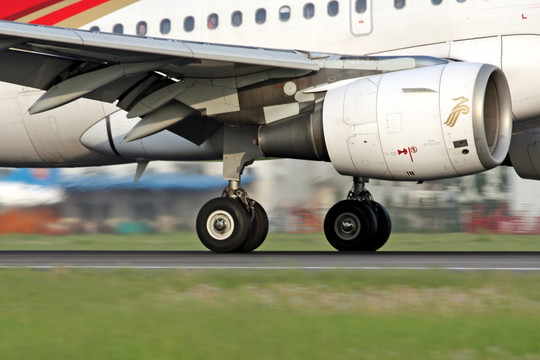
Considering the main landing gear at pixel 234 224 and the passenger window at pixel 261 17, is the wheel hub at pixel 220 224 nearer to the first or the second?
the main landing gear at pixel 234 224

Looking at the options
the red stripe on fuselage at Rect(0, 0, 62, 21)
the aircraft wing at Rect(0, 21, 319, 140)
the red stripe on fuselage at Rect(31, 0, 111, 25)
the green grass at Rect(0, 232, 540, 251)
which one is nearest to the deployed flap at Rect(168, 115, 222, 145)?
the aircraft wing at Rect(0, 21, 319, 140)

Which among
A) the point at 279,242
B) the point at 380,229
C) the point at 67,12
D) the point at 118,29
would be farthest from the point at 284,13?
the point at 279,242

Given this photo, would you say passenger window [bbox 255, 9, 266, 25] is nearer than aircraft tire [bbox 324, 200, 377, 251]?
Yes

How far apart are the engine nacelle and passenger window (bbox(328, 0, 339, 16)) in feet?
6.12

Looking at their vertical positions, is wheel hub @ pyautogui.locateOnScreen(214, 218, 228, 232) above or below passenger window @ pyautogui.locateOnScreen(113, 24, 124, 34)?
below

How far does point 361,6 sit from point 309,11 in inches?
29.1

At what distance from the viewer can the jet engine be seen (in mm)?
10578

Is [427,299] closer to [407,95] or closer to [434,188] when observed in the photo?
[407,95]

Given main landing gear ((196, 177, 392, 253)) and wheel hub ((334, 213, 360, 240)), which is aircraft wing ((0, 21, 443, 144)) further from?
wheel hub ((334, 213, 360, 240))

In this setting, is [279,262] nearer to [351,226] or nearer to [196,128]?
[196,128]

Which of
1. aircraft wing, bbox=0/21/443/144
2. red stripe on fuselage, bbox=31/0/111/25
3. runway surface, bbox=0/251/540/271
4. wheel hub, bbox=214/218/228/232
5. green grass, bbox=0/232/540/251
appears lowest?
green grass, bbox=0/232/540/251

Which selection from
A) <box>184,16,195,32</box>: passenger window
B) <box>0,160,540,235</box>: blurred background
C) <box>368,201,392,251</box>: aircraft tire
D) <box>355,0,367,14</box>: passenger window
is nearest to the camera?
<box>355,0,367,14</box>: passenger window

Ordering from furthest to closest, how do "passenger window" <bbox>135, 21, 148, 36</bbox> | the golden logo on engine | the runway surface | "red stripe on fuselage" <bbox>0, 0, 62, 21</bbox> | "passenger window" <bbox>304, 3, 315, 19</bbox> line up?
"red stripe on fuselage" <bbox>0, 0, 62, 21</bbox> < "passenger window" <bbox>135, 21, 148, 36</bbox> < "passenger window" <bbox>304, 3, 315, 19</bbox> < the golden logo on engine < the runway surface

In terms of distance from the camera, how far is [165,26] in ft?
45.6
